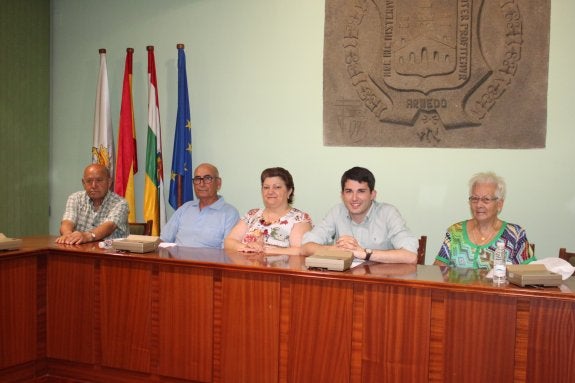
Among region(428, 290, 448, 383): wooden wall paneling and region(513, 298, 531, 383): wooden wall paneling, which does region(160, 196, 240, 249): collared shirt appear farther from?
region(513, 298, 531, 383): wooden wall paneling

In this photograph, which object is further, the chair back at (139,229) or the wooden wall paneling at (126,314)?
the chair back at (139,229)

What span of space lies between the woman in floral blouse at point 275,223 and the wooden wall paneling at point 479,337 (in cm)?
125

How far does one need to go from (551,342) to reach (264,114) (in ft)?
9.85

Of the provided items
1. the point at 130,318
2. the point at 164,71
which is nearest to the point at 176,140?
the point at 164,71

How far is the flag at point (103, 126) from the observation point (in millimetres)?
4867

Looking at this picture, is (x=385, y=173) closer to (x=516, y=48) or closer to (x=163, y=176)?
(x=516, y=48)

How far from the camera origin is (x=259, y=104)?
185 inches

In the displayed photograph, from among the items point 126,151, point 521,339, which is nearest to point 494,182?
point 521,339

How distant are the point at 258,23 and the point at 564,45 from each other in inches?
92.8

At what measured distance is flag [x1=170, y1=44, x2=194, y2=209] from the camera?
4688 millimetres

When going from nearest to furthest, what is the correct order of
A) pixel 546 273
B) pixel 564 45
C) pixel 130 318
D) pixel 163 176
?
1. pixel 546 273
2. pixel 130 318
3. pixel 564 45
4. pixel 163 176

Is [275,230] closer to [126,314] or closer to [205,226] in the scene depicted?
[205,226]

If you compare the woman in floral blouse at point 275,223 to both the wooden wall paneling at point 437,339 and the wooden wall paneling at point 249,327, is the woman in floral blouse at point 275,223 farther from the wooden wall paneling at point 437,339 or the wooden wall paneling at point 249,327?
the wooden wall paneling at point 437,339

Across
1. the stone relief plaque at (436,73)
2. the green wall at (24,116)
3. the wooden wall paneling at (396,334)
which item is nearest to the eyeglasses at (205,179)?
the stone relief plaque at (436,73)
